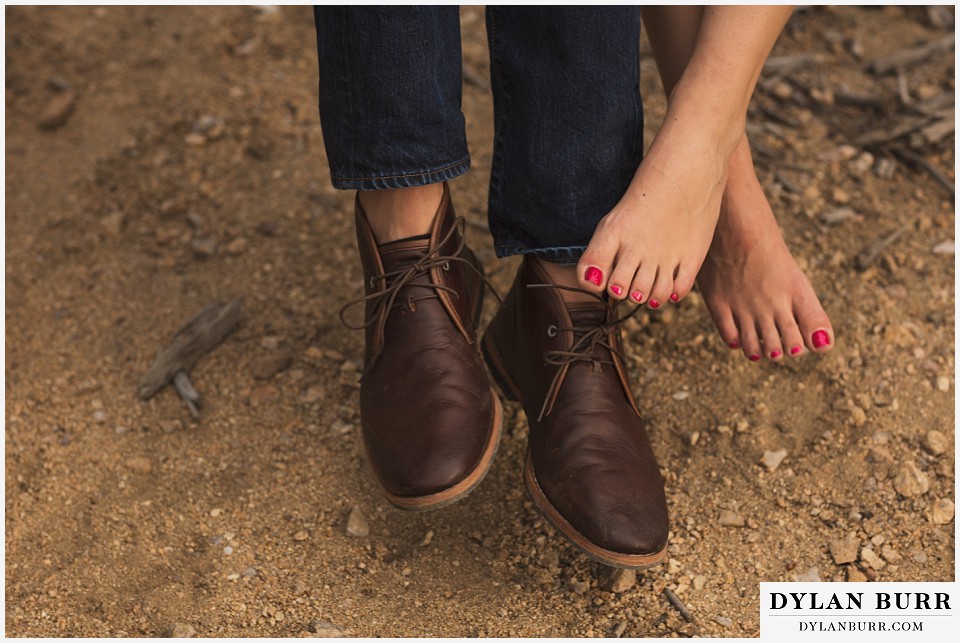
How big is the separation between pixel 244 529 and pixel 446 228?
595mm

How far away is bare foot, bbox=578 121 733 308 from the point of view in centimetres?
135

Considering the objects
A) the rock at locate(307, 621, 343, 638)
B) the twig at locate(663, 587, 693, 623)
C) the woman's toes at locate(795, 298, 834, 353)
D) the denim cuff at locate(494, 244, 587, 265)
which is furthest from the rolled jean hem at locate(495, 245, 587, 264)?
the rock at locate(307, 621, 343, 638)

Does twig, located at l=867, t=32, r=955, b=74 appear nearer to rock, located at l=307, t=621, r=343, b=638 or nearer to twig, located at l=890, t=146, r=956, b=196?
A: twig, located at l=890, t=146, r=956, b=196

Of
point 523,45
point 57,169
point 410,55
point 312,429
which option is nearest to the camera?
point 410,55

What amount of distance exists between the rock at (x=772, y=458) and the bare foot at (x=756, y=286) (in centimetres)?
16

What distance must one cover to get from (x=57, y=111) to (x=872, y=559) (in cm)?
209

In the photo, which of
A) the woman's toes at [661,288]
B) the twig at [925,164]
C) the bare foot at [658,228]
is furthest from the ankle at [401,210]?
the twig at [925,164]

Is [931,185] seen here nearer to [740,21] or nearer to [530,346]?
[740,21]

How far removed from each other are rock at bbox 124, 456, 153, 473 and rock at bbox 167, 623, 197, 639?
0.33 meters

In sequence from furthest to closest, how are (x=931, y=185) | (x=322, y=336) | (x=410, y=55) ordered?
1. (x=931, y=185)
2. (x=322, y=336)
3. (x=410, y=55)

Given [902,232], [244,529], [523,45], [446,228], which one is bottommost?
[244,529]

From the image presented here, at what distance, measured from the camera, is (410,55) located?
129cm

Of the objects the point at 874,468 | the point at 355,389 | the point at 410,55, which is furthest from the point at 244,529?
the point at 874,468

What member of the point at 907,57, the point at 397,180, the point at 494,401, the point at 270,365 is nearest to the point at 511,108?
the point at 397,180
